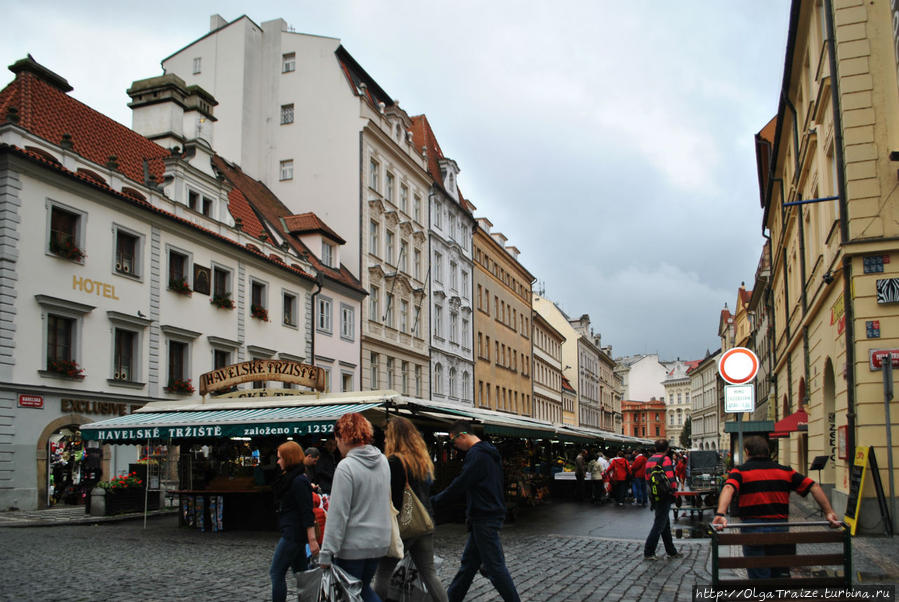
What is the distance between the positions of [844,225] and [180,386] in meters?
19.0

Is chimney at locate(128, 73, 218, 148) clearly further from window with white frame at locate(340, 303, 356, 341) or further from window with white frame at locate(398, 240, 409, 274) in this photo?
window with white frame at locate(398, 240, 409, 274)

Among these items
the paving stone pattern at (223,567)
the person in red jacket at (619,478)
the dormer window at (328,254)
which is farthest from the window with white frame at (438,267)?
the paving stone pattern at (223,567)

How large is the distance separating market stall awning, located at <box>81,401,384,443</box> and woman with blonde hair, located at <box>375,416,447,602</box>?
829 centimetres

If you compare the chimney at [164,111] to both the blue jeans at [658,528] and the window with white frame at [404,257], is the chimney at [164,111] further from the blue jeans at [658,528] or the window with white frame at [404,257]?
the blue jeans at [658,528]

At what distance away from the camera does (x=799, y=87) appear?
22.6 meters

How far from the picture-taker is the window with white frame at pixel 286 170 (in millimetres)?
40531

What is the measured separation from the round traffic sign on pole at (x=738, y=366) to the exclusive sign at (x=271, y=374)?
1027cm

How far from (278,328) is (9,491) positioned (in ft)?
42.1

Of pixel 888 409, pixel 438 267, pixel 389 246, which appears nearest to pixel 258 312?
pixel 389 246

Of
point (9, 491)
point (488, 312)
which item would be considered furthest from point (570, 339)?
point (9, 491)

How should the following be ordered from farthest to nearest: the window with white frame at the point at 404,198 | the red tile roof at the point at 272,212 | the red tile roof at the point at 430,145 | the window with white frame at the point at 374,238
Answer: the red tile roof at the point at 430,145
the window with white frame at the point at 404,198
the window with white frame at the point at 374,238
the red tile roof at the point at 272,212

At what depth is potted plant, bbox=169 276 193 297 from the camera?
2633cm

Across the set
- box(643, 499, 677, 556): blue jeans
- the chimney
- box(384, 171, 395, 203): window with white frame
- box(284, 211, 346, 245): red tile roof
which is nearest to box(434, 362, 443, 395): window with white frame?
box(384, 171, 395, 203): window with white frame

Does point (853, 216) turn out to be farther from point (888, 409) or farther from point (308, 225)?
point (308, 225)
